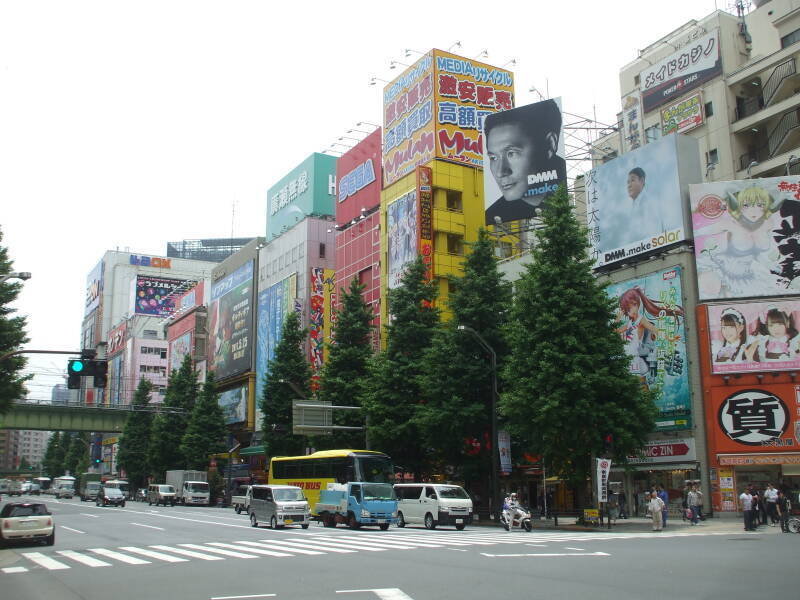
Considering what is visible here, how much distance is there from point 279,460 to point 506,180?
23708 millimetres

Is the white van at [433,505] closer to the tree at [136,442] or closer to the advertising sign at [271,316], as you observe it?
the advertising sign at [271,316]

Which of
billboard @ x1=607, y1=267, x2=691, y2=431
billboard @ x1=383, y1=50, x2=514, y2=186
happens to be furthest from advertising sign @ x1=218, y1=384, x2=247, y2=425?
billboard @ x1=607, y1=267, x2=691, y2=431

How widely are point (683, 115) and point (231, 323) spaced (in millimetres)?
56142

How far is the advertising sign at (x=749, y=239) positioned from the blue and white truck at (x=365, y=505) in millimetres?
18330

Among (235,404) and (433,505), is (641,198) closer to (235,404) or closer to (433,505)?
(433,505)

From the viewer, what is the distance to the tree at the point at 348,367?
4859 cm

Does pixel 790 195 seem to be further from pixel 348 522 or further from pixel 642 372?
pixel 348 522

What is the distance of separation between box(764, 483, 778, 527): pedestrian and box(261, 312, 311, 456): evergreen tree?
33.0 m

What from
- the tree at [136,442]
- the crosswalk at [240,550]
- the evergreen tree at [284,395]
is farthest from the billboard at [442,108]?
the tree at [136,442]

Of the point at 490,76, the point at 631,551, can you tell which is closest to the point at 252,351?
the point at 490,76

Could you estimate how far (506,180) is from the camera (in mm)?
52188

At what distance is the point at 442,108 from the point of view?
6162cm

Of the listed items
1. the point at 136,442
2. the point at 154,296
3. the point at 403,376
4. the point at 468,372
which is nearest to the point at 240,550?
the point at 468,372

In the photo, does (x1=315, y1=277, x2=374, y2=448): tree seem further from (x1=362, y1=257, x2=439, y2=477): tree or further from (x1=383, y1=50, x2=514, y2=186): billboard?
(x1=383, y1=50, x2=514, y2=186): billboard
